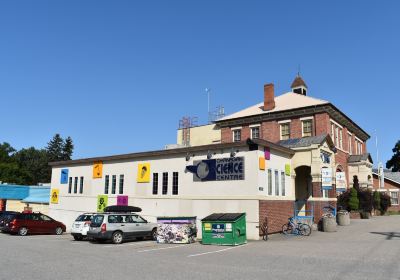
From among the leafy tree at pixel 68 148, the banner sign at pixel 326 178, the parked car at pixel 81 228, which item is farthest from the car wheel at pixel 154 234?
the leafy tree at pixel 68 148

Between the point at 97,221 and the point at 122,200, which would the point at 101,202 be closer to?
the point at 122,200

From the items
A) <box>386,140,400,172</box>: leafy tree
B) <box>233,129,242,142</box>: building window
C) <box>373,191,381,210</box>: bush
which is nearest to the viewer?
<box>233,129,242,142</box>: building window

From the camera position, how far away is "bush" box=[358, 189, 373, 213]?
38.2 meters

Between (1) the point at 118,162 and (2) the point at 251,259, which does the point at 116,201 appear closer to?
(1) the point at 118,162

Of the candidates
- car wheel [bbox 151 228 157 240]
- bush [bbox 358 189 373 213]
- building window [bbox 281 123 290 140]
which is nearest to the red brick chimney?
building window [bbox 281 123 290 140]

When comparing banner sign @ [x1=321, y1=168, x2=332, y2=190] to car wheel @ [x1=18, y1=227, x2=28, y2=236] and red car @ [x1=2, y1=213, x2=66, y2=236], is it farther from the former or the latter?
car wheel @ [x1=18, y1=227, x2=28, y2=236]

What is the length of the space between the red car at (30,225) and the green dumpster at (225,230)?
565 inches

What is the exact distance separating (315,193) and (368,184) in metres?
15.8

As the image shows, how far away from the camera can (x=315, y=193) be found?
2842 centimetres

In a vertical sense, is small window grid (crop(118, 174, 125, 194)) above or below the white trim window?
below

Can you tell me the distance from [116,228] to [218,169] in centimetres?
727

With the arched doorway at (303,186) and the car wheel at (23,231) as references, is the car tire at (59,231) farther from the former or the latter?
the arched doorway at (303,186)

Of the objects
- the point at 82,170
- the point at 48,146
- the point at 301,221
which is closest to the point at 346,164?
the point at 301,221

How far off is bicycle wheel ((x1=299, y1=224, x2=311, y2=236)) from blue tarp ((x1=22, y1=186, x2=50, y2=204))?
124ft
